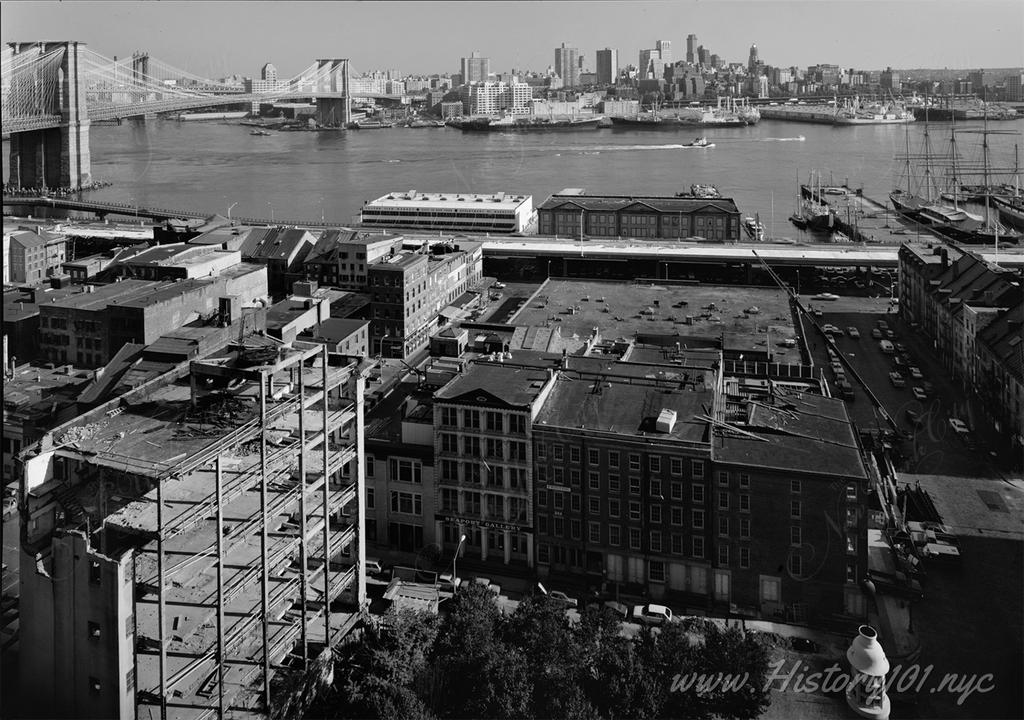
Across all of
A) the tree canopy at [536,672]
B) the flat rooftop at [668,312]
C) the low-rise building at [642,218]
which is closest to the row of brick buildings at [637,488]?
the tree canopy at [536,672]

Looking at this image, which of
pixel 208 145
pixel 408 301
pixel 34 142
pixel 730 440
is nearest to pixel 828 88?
pixel 208 145

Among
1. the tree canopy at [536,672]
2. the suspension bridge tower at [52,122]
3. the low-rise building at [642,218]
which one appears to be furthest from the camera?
the suspension bridge tower at [52,122]

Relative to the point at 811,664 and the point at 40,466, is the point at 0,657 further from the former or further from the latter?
the point at 811,664

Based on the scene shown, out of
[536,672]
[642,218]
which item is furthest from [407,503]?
[642,218]

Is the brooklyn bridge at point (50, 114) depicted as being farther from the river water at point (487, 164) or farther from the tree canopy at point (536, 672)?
the tree canopy at point (536, 672)

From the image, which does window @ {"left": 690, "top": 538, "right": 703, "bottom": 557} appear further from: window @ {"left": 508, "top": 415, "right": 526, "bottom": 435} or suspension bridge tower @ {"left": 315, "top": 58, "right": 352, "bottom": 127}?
suspension bridge tower @ {"left": 315, "top": 58, "right": 352, "bottom": 127}
